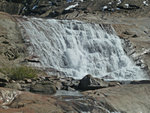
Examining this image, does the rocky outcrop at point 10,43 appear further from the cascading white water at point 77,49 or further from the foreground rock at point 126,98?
the foreground rock at point 126,98

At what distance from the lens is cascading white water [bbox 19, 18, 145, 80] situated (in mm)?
28656

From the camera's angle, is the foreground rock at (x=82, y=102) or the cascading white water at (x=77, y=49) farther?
the cascading white water at (x=77, y=49)

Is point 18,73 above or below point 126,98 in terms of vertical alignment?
above

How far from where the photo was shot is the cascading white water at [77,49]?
28.7 m

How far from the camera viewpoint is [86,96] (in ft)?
52.3

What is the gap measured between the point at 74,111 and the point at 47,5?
5387 centimetres

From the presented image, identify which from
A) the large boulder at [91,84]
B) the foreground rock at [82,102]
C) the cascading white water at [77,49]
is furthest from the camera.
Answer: the cascading white water at [77,49]

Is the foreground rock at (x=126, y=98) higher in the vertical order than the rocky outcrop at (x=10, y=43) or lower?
lower

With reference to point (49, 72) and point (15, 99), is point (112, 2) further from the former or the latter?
point (15, 99)

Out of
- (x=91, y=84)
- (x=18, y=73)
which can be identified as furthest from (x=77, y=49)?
(x=91, y=84)

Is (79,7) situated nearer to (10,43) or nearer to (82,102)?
(10,43)

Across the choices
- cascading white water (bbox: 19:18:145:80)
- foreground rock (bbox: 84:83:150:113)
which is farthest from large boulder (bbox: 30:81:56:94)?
cascading white water (bbox: 19:18:145:80)

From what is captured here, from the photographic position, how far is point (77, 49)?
102 ft

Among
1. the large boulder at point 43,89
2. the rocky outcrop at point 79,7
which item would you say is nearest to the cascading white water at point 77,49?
the large boulder at point 43,89
